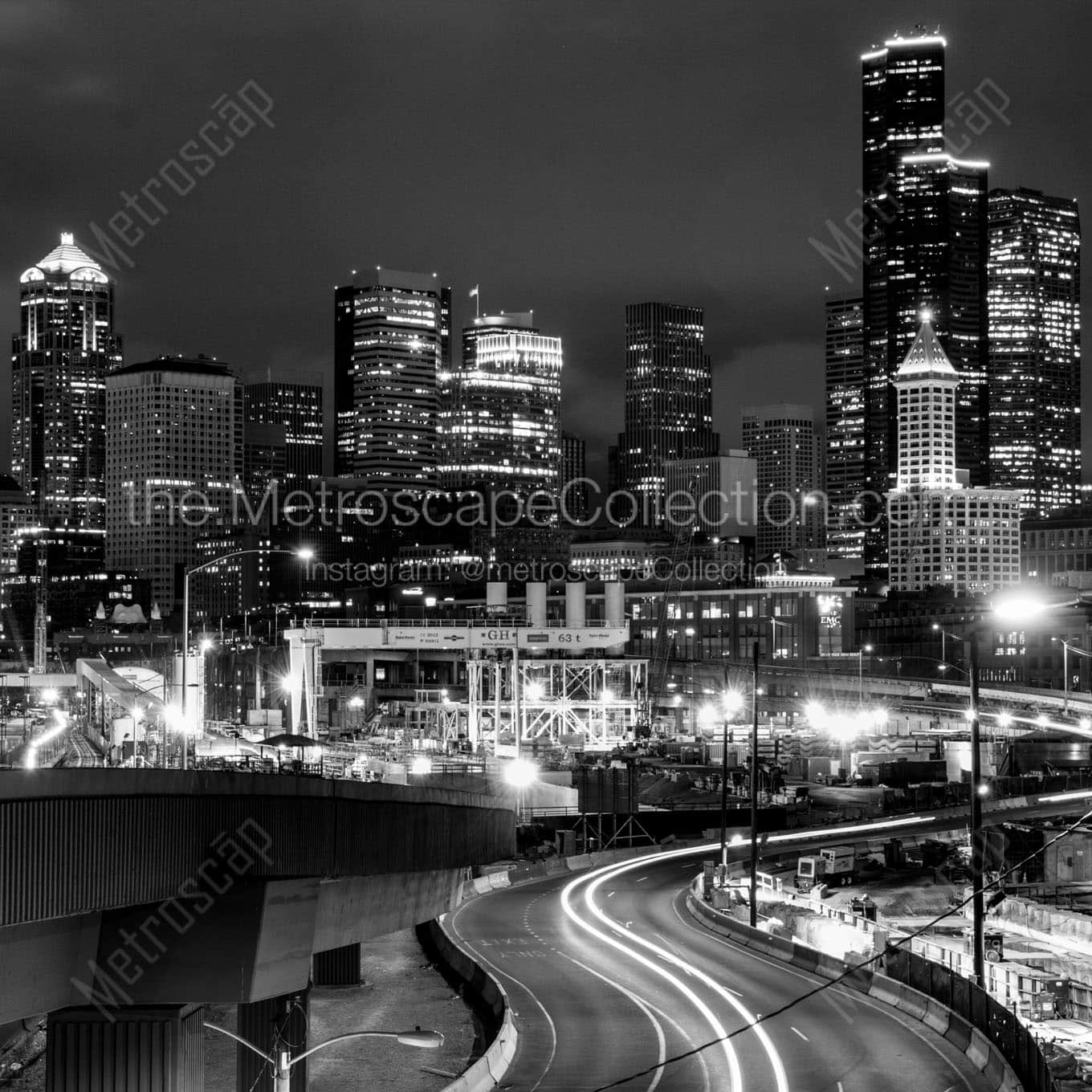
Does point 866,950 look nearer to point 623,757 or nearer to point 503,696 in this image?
point 623,757

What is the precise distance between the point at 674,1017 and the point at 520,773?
4626cm

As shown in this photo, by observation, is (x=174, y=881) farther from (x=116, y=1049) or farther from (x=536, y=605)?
(x=536, y=605)

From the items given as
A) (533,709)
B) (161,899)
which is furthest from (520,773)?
(161,899)

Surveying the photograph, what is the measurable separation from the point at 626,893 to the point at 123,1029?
126 ft

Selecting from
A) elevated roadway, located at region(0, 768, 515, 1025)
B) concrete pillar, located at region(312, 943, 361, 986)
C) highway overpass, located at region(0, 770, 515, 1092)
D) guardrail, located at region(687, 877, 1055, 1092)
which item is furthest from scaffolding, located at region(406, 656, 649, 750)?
highway overpass, located at region(0, 770, 515, 1092)

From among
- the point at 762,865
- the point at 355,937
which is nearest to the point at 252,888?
the point at 355,937

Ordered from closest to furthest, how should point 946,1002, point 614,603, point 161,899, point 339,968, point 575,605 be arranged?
point 161,899 < point 946,1002 < point 339,968 < point 575,605 < point 614,603

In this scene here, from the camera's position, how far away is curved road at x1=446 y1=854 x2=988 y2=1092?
3353cm

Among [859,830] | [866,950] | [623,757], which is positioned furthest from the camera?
[623,757]

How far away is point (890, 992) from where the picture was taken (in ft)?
134

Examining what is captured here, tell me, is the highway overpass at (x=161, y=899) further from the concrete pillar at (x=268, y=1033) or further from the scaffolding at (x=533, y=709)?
the scaffolding at (x=533, y=709)

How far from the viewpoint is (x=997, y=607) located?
34125 mm

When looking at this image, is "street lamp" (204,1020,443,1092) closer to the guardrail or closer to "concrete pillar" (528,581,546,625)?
the guardrail

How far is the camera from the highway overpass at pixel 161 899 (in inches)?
888
